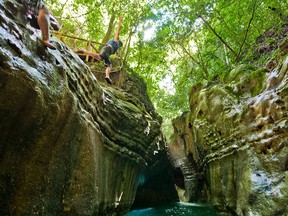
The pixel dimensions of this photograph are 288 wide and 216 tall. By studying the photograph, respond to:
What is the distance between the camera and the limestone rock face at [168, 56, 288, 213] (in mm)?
5281

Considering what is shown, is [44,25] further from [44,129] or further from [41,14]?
[44,129]

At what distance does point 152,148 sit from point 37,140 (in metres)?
7.14

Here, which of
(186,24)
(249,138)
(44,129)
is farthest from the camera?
(186,24)

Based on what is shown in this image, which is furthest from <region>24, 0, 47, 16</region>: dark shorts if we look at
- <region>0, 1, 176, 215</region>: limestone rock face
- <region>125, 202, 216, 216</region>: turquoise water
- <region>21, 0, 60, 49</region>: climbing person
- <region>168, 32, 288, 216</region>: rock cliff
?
<region>125, 202, 216, 216</region>: turquoise water

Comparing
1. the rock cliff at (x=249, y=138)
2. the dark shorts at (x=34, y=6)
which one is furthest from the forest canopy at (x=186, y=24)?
the dark shorts at (x=34, y=6)

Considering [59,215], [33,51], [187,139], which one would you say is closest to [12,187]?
[59,215]

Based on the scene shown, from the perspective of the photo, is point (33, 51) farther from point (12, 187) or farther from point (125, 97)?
point (125, 97)

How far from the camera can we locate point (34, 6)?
4215 millimetres

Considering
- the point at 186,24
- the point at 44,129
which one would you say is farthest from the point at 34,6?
the point at 186,24

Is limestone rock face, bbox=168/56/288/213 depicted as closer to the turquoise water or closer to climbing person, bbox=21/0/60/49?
the turquoise water

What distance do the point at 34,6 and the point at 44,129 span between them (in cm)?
223

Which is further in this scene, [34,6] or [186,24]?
[186,24]

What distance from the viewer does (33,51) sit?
3.88m

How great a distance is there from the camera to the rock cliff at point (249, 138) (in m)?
5.29
